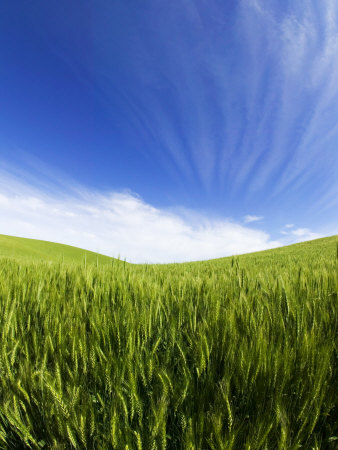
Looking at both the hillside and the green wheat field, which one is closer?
the green wheat field

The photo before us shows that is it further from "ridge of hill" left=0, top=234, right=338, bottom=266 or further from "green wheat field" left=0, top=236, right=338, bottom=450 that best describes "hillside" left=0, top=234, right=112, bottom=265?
"green wheat field" left=0, top=236, right=338, bottom=450

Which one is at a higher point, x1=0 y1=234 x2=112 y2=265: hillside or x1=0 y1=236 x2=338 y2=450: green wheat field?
x1=0 y1=234 x2=112 y2=265: hillside

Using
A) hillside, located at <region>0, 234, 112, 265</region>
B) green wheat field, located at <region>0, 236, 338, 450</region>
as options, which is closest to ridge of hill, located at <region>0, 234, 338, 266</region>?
hillside, located at <region>0, 234, 112, 265</region>

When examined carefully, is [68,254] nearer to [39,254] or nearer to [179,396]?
[39,254]

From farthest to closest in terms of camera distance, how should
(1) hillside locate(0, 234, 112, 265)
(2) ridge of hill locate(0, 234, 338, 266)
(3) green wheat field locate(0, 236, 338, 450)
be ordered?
(2) ridge of hill locate(0, 234, 338, 266) → (1) hillside locate(0, 234, 112, 265) → (3) green wheat field locate(0, 236, 338, 450)

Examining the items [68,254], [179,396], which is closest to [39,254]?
[179,396]

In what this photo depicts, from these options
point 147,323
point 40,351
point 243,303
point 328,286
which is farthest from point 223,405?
point 328,286

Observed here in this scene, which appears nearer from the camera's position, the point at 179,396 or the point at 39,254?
the point at 179,396

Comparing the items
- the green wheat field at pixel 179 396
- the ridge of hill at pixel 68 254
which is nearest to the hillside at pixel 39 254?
the ridge of hill at pixel 68 254

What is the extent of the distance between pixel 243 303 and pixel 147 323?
46 centimetres

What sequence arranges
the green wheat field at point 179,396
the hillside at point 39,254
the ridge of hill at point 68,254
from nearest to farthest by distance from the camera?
1. the green wheat field at point 179,396
2. the hillside at point 39,254
3. the ridge of hill at point 68,254

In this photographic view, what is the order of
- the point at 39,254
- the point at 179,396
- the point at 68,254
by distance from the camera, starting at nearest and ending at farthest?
the point at 179,396 < the point at 39,254 < the point at 68,254

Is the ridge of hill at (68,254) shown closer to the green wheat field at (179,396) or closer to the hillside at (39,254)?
the hillside at (39,254)

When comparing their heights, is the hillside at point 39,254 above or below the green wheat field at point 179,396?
above
